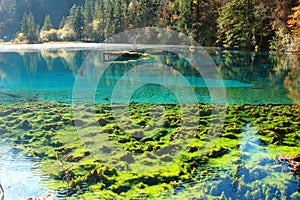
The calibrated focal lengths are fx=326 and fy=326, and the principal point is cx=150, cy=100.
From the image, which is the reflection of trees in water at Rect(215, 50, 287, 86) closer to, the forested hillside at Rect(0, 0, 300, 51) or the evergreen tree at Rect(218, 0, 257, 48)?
the forested hillside at Rect(0, 0, 300, 51)

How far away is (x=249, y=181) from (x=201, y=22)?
35.8 meters

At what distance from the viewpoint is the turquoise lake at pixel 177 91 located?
596 cm

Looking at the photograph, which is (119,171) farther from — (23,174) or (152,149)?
(23,174)

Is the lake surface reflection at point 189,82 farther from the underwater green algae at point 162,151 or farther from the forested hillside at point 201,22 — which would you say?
the forested hillside at point 201,22

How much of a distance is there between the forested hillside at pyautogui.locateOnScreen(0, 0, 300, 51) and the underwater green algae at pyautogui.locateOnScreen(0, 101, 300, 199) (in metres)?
17.8

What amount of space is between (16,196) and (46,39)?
64398mm

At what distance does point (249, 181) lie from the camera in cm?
602

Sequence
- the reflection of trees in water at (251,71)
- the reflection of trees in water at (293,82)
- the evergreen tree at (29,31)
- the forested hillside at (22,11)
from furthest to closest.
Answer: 1. the forested hillside at (22,11)
2. the evergreen tree at (29,31)
3. the reflection of trees in water at (251,71)
4. the reflection of trees in water at (293,82)

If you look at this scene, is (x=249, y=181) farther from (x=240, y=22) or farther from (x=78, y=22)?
(x=78, y=22)

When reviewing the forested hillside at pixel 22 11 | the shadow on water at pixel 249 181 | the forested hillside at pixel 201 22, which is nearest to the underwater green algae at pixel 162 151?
the shadow on water at pixel 249 181

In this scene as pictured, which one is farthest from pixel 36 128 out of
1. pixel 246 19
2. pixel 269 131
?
pixel 246 19

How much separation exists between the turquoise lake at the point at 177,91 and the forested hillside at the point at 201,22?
5530 mm

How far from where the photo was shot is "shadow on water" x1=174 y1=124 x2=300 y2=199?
18.3ft

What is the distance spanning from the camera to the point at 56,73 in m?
22.7
